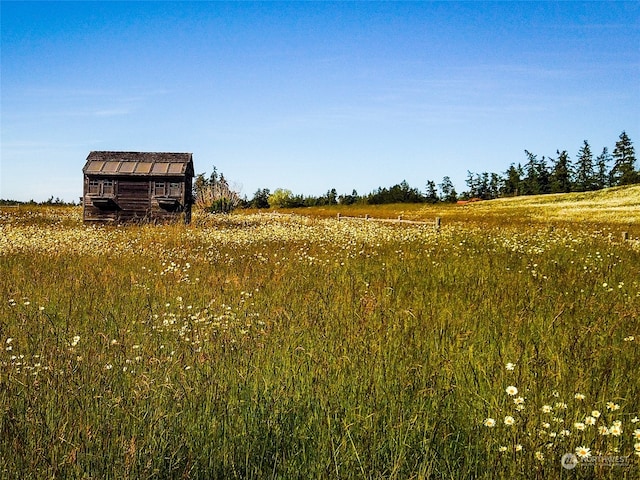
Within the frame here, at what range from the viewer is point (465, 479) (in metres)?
2.71

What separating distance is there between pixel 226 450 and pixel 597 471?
6.73 feet

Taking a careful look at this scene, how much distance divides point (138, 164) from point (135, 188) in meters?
1.55

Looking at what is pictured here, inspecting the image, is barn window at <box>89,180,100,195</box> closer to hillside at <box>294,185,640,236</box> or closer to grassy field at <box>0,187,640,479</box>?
grassy field at <box>0,187,640,479</box>

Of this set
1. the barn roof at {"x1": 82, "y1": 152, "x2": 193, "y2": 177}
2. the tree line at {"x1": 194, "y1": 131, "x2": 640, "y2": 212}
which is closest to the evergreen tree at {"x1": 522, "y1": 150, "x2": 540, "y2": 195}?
the tree line at {"x1": 194, "y1": 131, "x2": 640, "y2": 212}

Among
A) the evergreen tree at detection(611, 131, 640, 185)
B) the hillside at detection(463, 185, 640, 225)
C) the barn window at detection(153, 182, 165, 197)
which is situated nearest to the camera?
the barn window at detection(153, 182, 165, 197)

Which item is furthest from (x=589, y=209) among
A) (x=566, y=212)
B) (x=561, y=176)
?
(x=561, y=176)

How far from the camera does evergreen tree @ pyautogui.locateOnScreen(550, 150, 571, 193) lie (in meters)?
86.9

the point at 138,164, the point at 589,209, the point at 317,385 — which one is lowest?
the point at 317,385

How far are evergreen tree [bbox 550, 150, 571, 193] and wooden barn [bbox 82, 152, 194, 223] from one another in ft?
250

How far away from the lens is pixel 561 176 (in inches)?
3482

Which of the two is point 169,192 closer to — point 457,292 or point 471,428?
point 457,292

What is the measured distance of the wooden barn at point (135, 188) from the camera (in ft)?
99.2

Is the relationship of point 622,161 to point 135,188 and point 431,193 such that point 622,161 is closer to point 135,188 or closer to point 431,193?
point 431,193

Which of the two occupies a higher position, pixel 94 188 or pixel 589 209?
pixel 94 188
